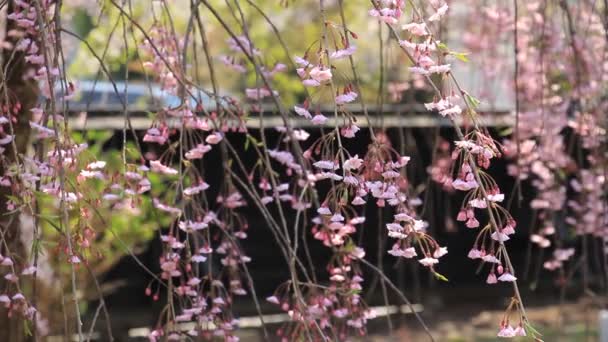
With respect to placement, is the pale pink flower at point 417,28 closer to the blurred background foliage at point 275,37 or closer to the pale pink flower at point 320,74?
the pale pink flower at point 320,74

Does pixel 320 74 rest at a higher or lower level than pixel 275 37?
lower

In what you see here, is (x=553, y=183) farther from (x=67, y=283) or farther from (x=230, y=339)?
(x=230, y=339)

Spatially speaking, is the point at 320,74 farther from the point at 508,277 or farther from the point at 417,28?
the point at 508,277

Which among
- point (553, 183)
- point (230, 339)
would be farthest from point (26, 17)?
point (553, 183)

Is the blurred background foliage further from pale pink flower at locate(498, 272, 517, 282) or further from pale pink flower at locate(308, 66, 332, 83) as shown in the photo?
pale pink flower at locate(498, 272, 517, 282)

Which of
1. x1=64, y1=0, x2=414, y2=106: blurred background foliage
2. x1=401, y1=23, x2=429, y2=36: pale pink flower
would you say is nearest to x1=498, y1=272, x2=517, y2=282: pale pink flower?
x1=401, y1=23, x2=429, y2=36: pale pink flower

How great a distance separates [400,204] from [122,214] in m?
3.04

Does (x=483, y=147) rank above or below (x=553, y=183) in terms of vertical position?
above

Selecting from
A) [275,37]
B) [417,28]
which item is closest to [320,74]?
[417,28]

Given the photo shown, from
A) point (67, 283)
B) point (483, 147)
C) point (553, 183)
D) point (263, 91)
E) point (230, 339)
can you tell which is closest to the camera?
point (483, 147)

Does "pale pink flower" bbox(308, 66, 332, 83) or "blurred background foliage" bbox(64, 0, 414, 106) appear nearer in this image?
"pale pink flower" bbox(308, 66, 332, 83)

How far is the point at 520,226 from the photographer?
6.21 meters

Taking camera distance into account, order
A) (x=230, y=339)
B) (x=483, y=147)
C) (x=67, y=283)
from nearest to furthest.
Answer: (x=483, y=147) → (x=230, y=339) → (x=67, y=283)

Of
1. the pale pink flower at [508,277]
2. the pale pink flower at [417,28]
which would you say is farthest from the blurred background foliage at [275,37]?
the pale pink flower at [508,277]
